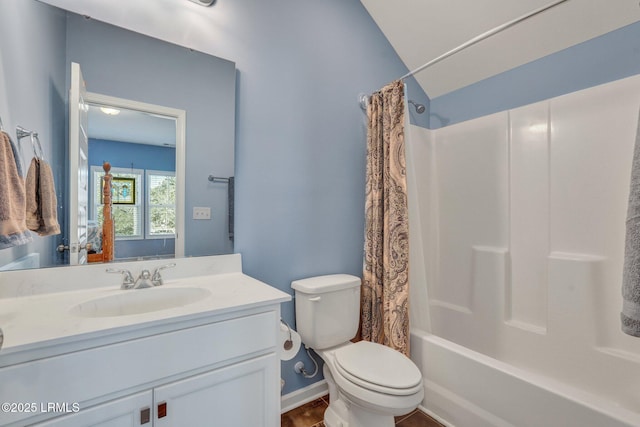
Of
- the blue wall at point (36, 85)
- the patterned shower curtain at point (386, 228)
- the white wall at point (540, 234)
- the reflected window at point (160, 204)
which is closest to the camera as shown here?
the blue wall at point (36, 85)

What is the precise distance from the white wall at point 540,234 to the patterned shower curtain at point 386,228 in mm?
204

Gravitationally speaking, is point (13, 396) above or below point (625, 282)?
below

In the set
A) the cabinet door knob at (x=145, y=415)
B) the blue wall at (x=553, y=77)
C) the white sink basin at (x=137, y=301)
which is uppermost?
the blue wall at (x=553, y=77)

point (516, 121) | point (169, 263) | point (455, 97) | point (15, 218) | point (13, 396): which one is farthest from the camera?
point (455, 97)

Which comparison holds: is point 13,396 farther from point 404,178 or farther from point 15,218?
point 404,178

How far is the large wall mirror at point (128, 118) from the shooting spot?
3.49ft

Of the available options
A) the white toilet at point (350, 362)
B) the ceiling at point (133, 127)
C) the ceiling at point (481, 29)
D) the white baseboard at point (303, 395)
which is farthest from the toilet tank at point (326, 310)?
the ceiling at point (481, 29)

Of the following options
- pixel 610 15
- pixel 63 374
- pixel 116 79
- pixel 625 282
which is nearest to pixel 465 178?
pixel 610 15

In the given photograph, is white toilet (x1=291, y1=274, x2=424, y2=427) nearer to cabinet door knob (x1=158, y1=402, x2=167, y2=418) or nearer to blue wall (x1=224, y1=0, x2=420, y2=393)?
blue wall (x1=224, y1=0, x2=420, y2=393)

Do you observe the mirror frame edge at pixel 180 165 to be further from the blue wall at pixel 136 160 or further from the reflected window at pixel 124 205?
the reflected window at pixel 124 205

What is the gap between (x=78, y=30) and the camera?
117 centimetres

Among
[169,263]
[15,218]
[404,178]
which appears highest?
[404,178]

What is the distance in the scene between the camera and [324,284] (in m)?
1.58

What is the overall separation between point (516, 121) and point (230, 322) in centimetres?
203
